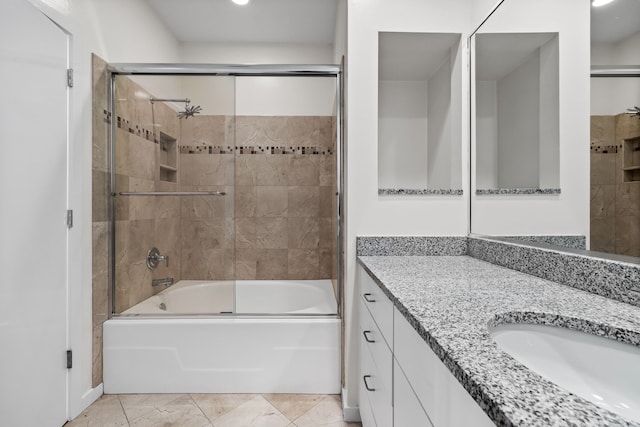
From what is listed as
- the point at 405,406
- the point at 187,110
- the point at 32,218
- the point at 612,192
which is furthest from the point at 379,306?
the point at 187,110

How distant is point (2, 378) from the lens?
1315 mm

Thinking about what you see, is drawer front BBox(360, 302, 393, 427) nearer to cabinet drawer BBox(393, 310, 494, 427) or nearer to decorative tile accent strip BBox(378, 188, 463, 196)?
cabinet drawer BBox(393, 310, 494, 427)

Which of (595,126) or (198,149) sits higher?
(198,149)

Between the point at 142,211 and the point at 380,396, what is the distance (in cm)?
178

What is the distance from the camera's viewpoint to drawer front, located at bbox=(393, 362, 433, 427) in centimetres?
69

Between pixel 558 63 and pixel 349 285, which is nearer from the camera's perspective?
pixel 558 63

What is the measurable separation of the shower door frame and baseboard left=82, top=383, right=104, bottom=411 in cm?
40

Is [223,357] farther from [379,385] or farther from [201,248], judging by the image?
[379,385]

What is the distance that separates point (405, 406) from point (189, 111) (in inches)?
81.4

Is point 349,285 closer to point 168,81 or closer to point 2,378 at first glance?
point 2,378

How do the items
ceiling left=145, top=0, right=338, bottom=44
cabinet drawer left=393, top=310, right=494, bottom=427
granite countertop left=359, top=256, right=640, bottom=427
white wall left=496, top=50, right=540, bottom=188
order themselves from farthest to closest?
ceiling left=145, top=0, right=338, bottom=44 → white wall left=496, top=50, right=540, bottom=188 → cabinet drawer left=393, top=310, right=494, bottom=427 → granite countertop left=359, top=256, right=640, bottom=427

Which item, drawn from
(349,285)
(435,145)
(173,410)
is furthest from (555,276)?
(173,410)

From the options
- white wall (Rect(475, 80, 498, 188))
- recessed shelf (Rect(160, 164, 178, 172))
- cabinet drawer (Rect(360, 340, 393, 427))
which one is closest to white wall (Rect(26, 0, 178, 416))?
recessed shelf (Rect(160, 164, 178, 172))

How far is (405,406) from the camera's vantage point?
2.66 ft
